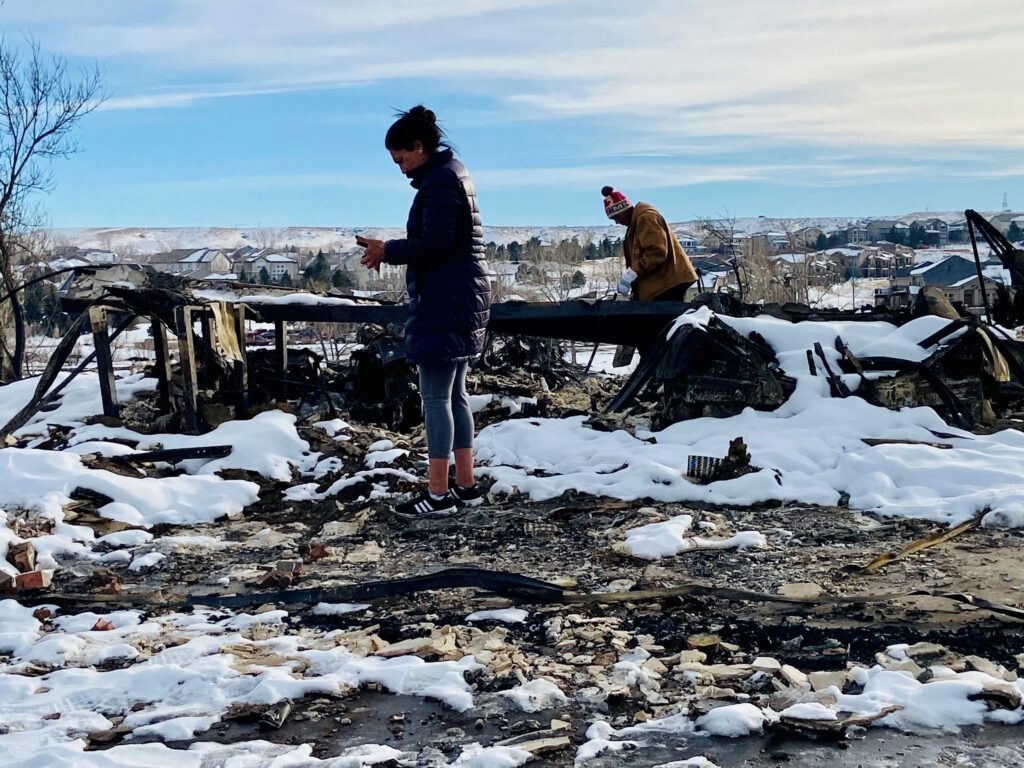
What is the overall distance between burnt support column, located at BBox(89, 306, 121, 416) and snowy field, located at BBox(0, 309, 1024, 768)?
0.96 feet

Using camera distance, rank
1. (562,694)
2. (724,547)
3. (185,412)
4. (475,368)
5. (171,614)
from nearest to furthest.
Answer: (562,694)
(171,614)
(724,547)
(185,412)
(475,368)

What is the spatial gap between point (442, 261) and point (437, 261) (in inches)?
1.0

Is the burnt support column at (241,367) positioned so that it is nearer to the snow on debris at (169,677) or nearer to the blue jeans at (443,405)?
the blue jeans at (443,405)

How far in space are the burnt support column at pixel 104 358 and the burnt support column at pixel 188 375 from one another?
0.64 meters

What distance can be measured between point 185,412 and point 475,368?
3484 millimetres

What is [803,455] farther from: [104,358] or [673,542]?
[104,358]

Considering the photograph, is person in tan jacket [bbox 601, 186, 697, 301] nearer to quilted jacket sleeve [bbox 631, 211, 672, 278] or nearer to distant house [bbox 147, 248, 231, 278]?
quilted jacket sleeve [bbox 631, 211, 672, 278]

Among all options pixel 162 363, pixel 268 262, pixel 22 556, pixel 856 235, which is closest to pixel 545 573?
pixel 22 556

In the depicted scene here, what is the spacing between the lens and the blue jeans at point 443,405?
493 cm

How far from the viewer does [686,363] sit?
7.16 metres

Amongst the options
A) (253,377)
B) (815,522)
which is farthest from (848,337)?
(253,377)

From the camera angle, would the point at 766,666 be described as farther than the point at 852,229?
No

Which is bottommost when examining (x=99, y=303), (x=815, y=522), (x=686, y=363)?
(x=815, y=522)

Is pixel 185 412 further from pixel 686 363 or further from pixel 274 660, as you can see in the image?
pixel 274 660
